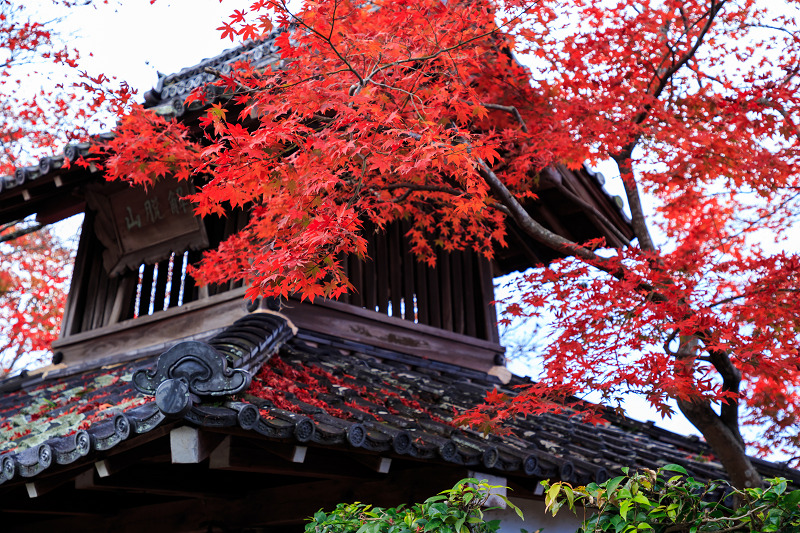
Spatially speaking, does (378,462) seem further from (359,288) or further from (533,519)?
(359,288)

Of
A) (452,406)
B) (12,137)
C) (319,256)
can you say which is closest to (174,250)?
(452,406)

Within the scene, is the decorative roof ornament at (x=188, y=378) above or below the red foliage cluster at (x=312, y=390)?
below

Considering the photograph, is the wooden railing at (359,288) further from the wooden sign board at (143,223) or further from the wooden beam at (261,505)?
the wooden beam at (261,505)

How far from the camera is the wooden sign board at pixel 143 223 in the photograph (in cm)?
864

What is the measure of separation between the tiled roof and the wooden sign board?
1.37 metres

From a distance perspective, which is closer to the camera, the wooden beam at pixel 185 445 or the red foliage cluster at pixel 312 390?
the wooden beam at pixel 185 445

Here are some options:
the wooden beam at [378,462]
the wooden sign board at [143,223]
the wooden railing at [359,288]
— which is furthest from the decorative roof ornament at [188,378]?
the wooden sign board at [143,223]

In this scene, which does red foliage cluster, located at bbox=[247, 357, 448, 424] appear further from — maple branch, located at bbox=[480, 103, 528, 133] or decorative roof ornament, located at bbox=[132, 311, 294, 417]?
maple branch, located at bbox=[480, 103, 528, 133]

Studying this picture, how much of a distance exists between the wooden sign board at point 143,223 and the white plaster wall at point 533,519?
14.2ft

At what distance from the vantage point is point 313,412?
5.52m

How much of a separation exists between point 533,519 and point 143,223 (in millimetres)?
5559

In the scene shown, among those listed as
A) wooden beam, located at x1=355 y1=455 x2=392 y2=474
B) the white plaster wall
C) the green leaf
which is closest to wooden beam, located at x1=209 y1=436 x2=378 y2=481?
wooden beam, located at x1=355 y1=455 x2=392 y2=474

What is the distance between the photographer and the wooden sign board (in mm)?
8641

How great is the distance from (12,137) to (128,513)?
10175 millimetres
